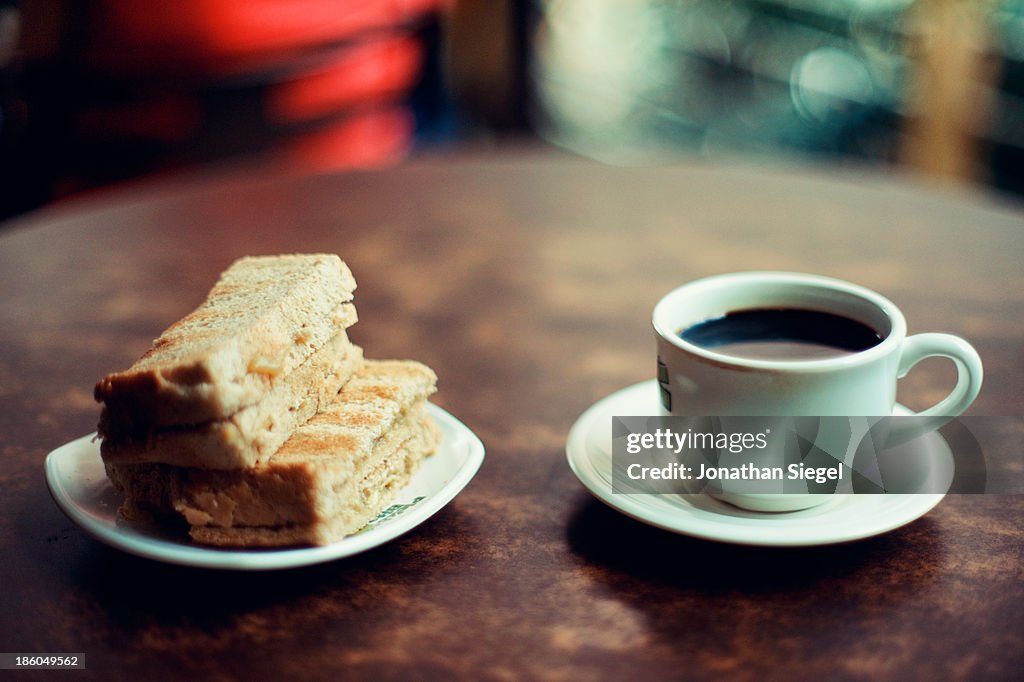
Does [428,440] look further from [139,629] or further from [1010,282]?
[1010,282]

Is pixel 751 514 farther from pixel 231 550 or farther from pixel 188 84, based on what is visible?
pixel 188 84

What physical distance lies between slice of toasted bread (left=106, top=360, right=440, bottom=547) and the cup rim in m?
0.20

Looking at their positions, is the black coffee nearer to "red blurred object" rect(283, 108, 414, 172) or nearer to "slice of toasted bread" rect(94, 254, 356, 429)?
"slice of toasted bread" rect(94, 254, 356, 429)

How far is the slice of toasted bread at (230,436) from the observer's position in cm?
58

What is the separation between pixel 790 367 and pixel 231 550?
355 millimetres

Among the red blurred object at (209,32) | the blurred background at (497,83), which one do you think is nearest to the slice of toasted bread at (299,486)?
the blurred background at (497,83)

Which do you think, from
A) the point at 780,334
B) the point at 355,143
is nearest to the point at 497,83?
the point at 355,143

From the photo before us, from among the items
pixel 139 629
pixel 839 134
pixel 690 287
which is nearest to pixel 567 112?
pixel 839 134

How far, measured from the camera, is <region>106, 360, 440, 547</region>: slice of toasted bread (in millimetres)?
584

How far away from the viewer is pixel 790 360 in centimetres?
68

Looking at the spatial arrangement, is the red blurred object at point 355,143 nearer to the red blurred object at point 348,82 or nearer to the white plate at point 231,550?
the red blurred object at point 348,82

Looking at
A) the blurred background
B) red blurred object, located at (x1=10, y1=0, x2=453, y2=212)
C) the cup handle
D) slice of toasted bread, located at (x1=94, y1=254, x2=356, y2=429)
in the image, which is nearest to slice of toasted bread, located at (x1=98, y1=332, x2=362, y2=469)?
slice of toasted bread, located at (x1=94, y1=254, x2=356, y2=429)

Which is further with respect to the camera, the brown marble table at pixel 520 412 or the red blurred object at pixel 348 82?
the red blurred object at pixel 348 82

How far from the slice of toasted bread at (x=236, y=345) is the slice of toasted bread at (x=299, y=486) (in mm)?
40
